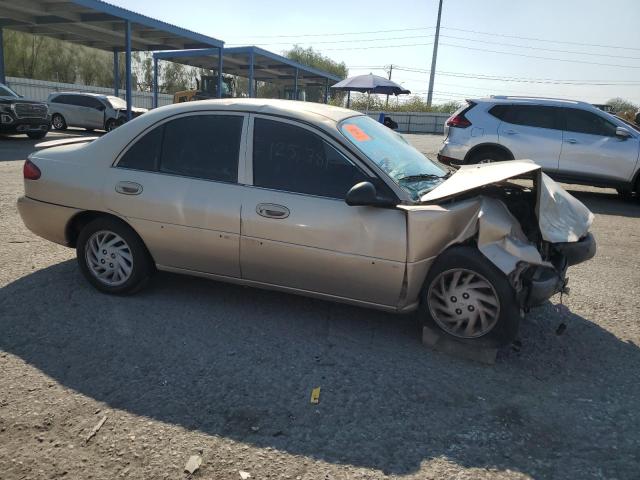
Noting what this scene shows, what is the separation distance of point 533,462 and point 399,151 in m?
2.51

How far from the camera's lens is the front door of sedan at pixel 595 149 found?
30.8ft

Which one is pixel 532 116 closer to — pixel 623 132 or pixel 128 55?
pixel 623 132

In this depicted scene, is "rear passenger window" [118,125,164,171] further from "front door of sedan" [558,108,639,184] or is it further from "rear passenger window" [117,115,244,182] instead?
"front door of sedan" [558,108,639,184]

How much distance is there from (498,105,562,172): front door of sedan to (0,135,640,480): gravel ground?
582 cm

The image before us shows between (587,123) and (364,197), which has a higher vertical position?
(587,123)

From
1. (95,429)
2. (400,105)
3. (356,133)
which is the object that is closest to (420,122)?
(400,105)

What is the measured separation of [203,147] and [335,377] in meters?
2.03

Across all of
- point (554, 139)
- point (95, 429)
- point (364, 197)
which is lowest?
point (95, 429)

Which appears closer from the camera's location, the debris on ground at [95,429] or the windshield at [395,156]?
the debris on ground at [95,429]

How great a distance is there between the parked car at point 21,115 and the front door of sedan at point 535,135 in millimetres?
14047

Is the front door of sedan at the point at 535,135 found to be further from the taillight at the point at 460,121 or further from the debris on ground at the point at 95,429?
the debris on ground at the point at 95,429

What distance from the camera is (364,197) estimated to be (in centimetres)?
325

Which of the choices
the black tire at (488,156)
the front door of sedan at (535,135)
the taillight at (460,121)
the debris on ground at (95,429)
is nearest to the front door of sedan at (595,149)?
the front door of sedan at (535,135)

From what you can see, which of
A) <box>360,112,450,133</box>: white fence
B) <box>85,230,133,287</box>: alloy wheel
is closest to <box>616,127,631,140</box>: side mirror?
<box>85,230,133,287</box>: alloy wheel
